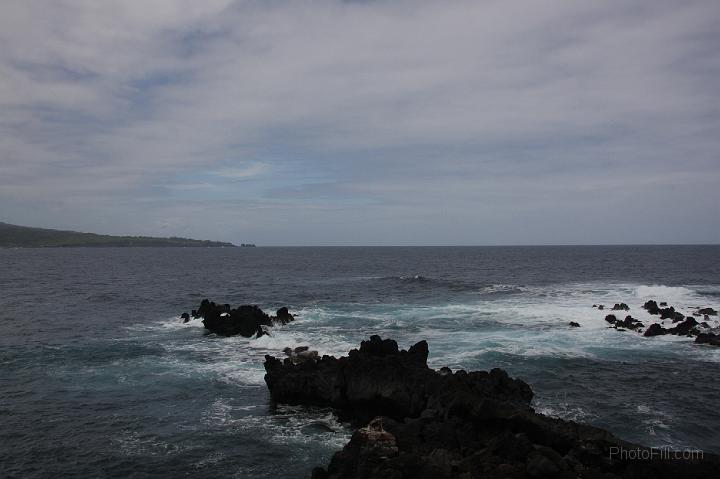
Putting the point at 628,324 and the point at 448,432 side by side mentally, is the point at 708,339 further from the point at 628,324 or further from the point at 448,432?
the point at 448,432

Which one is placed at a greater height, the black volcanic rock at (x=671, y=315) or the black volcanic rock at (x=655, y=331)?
the black volcanic rock at (x=671, y=315)

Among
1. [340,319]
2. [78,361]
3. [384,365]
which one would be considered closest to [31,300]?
[78,361]

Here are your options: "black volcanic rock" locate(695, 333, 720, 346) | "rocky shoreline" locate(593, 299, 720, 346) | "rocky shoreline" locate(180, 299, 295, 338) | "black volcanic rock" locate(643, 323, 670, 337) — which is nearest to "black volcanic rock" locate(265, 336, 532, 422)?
"rocky shoreline" locate(180, 299, 295, 338)

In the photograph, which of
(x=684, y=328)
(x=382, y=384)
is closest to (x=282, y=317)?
(x=382, y=384)

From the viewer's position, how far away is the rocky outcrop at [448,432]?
15773 millimetres

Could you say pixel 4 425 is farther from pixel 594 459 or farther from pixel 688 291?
pixel 688 291

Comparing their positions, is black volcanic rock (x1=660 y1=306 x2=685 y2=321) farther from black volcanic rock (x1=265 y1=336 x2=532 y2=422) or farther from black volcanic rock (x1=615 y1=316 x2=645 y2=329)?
black volcanic rock (x1=265 y1=336 x2=532 y2=422)

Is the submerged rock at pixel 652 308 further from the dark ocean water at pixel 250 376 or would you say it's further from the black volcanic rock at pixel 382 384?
the black volcanic rock at pixel 382 384

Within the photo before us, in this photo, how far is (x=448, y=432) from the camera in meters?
19.0

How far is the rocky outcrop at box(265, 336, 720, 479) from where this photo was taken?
621 inches

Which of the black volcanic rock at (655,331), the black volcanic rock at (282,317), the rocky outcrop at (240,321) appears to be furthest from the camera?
Result: the black volcanic rock at (282,317)

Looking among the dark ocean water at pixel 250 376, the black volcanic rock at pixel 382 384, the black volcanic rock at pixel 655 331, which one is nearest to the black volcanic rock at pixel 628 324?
the dark ocean water at pixel 250 376

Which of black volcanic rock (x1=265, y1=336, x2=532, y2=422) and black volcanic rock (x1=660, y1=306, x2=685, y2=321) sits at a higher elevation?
black volcanic rock (x1=660, y1=306, x2=685, y2=321)

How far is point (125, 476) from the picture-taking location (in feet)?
64.5
